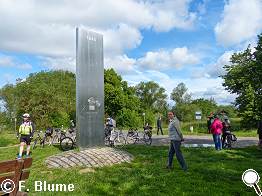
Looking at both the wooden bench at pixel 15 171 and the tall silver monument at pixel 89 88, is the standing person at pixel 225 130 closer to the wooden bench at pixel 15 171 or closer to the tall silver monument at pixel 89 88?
the tall silver monument at pixel 89 88

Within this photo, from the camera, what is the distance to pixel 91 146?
1449 cm

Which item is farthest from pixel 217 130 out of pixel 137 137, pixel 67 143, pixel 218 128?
pixel 67 143

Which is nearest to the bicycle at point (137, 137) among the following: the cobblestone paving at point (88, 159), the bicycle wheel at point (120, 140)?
the bicycle wheel at point (120, 140)

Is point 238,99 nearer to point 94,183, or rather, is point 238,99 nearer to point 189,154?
point 189,154

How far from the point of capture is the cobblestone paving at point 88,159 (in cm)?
1170

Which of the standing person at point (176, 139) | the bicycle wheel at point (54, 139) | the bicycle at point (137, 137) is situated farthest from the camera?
the bicycle at point (137, 137)

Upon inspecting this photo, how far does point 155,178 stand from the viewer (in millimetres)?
9812

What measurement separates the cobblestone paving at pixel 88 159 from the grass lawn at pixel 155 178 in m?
0.38

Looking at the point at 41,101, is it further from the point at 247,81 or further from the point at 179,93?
the point at 179,93

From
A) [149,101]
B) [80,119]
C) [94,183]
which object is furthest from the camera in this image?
[149,101]

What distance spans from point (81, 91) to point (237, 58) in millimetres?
34661

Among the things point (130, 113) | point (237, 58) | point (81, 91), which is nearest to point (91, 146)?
point (81, 91)

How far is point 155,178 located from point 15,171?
4.94m

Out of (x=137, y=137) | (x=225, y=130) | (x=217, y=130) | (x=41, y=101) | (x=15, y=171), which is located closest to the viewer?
(x=15, y=171)
